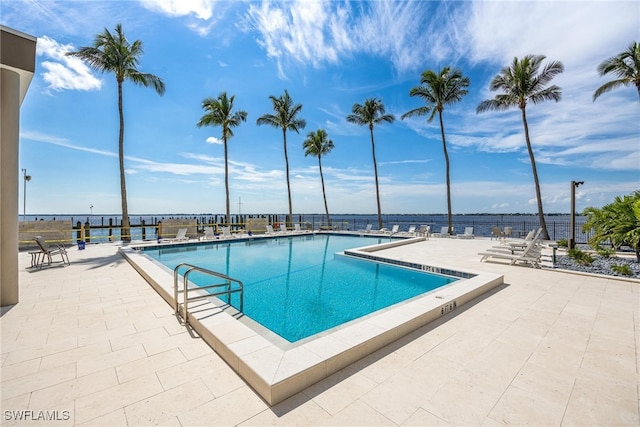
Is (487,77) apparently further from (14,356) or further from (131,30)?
(14,356)

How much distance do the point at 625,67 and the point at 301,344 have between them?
20385 millimetres

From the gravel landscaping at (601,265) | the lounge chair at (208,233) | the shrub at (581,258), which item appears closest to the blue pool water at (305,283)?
the lounge chair at (208,233)

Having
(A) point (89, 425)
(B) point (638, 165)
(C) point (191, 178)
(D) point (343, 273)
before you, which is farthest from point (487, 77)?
(C) point (191, 178)

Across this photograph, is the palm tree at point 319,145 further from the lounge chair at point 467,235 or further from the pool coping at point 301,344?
the pool coping at point 301,344

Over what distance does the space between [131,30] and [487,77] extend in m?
20.3

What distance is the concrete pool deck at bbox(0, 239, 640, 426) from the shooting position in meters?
2.08

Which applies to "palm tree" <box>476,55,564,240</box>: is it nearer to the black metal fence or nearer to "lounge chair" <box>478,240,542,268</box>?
the black metal fence

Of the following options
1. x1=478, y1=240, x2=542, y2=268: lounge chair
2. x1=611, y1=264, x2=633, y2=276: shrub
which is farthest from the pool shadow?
x1=611, y1=264, x2=633, y2=276: shrub

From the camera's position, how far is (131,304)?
4629mm

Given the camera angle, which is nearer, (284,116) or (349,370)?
(349,370)

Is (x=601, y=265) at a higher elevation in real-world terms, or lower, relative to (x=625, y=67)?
lower

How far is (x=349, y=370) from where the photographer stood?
2715mm

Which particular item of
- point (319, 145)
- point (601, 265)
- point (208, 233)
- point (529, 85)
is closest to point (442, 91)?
point (529, 85)

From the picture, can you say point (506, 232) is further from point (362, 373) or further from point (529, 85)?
point (362, 373)
